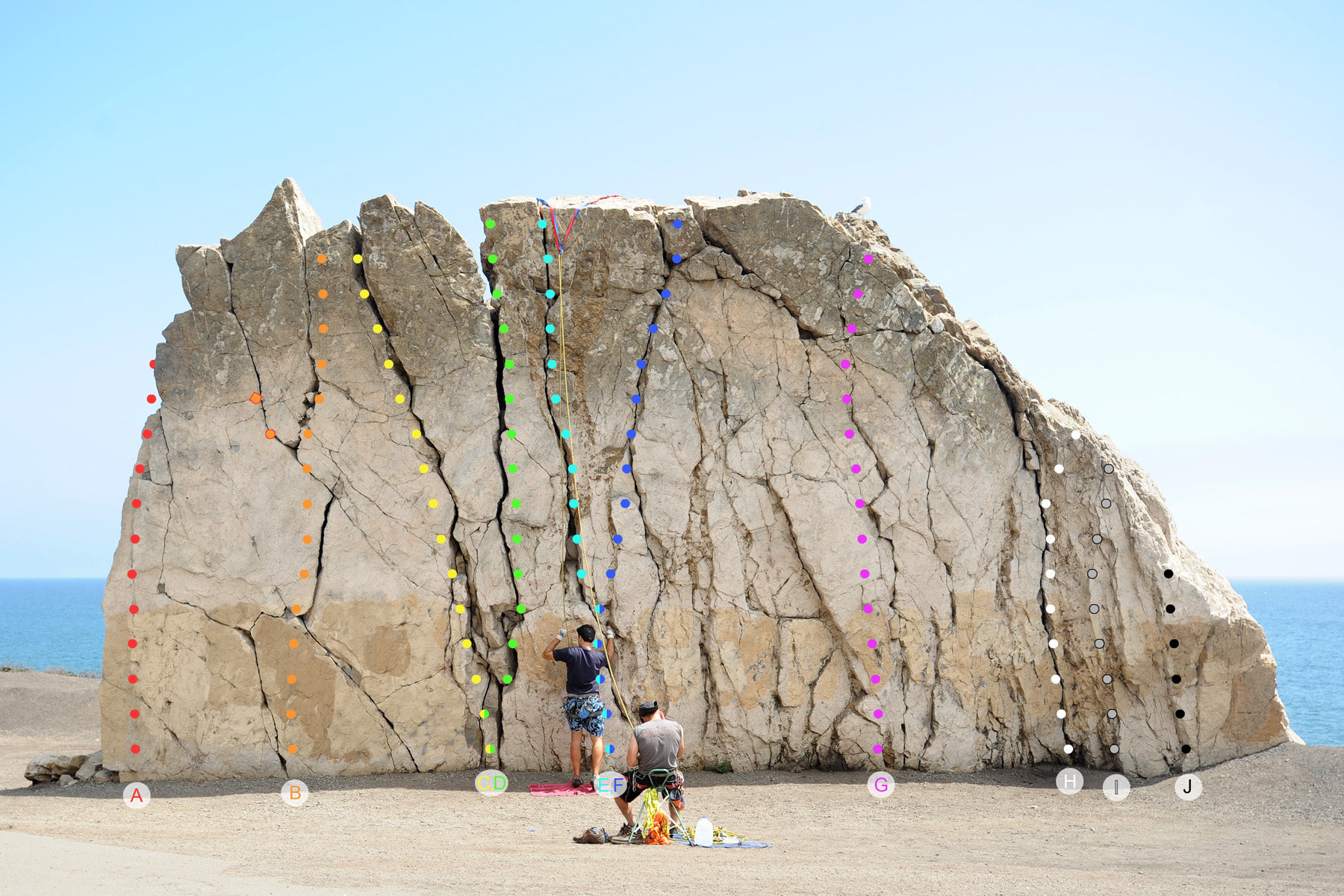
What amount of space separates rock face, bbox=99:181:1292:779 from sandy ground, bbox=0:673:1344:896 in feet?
1.54

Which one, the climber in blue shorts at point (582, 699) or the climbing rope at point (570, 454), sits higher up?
the climbing rope at point (570, 454)

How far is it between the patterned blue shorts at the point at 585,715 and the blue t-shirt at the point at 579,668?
8 cm

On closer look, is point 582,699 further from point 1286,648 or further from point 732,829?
point 1286,648

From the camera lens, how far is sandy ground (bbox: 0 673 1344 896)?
16.7 ft

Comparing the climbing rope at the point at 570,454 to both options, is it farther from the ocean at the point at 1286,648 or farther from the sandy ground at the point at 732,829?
the ocean at the point at 1286,648

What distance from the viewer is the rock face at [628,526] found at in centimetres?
796

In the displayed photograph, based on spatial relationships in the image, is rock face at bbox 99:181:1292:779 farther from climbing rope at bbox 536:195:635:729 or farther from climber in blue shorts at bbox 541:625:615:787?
climber in blue shorts at bbox 541:625:615:787

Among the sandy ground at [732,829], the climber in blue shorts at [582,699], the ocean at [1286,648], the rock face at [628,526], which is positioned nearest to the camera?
the sandy ground at [732,829]

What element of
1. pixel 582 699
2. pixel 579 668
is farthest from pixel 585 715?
pixel 579 668

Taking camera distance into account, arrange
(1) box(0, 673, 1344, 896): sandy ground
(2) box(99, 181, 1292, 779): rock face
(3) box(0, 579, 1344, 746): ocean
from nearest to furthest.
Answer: (1) box(0, 673, 1344, 896): sandy ground, (2) box(99, 181, 1292, 779): rock face, (3) box(0, 579, 1344, 746): ocean

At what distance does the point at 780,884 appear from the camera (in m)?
5.10

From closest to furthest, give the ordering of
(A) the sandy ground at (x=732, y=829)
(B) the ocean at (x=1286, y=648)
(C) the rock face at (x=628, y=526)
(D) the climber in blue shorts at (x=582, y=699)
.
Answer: (A) the sandy ground at (x=732, y=829), (D) the climber in blue shorts at (x=582, y=699), (C) the rock face at (x=628, y=526), (B) the ocean at (x=1286, y=648)

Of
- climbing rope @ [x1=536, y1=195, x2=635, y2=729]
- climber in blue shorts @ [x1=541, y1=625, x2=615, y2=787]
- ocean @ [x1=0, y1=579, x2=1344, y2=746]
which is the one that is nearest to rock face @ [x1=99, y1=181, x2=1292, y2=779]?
climbing rope @ [x1=536, y1=195, x2=635, y2=729]

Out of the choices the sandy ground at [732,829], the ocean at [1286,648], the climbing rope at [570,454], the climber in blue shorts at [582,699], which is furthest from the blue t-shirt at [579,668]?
the ocean at [1286,648]
